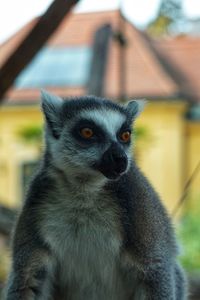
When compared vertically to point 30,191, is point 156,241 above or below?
below

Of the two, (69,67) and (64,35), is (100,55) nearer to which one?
(69,67)

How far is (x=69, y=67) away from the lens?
928 inches

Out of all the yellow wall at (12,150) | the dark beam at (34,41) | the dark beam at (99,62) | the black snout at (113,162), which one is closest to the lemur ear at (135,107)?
the black snout at (113,162)

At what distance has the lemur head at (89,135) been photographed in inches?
157

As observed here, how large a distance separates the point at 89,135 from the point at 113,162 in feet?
1.02

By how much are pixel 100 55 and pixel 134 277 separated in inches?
197

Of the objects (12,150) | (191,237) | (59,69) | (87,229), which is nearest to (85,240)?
(87,229)

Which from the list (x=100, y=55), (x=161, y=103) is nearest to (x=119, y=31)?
(x=100, y=55)

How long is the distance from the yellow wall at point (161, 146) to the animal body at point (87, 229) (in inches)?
681

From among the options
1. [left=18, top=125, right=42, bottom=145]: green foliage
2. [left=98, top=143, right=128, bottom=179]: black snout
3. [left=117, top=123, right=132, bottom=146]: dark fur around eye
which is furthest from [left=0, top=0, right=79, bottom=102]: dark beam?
[left=18, top=125, right=42, bottom=145]: green foliage

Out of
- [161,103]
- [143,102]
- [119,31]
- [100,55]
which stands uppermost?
[143,102]

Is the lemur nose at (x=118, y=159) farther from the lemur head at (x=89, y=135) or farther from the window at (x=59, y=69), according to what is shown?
the window at (x=59, y=69)

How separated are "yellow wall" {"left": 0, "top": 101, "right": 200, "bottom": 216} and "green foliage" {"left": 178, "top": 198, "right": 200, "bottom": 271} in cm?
295

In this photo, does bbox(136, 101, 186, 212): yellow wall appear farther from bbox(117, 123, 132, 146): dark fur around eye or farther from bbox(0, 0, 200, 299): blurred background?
bbox(117, 123, 132, 146): dark fur around eye
